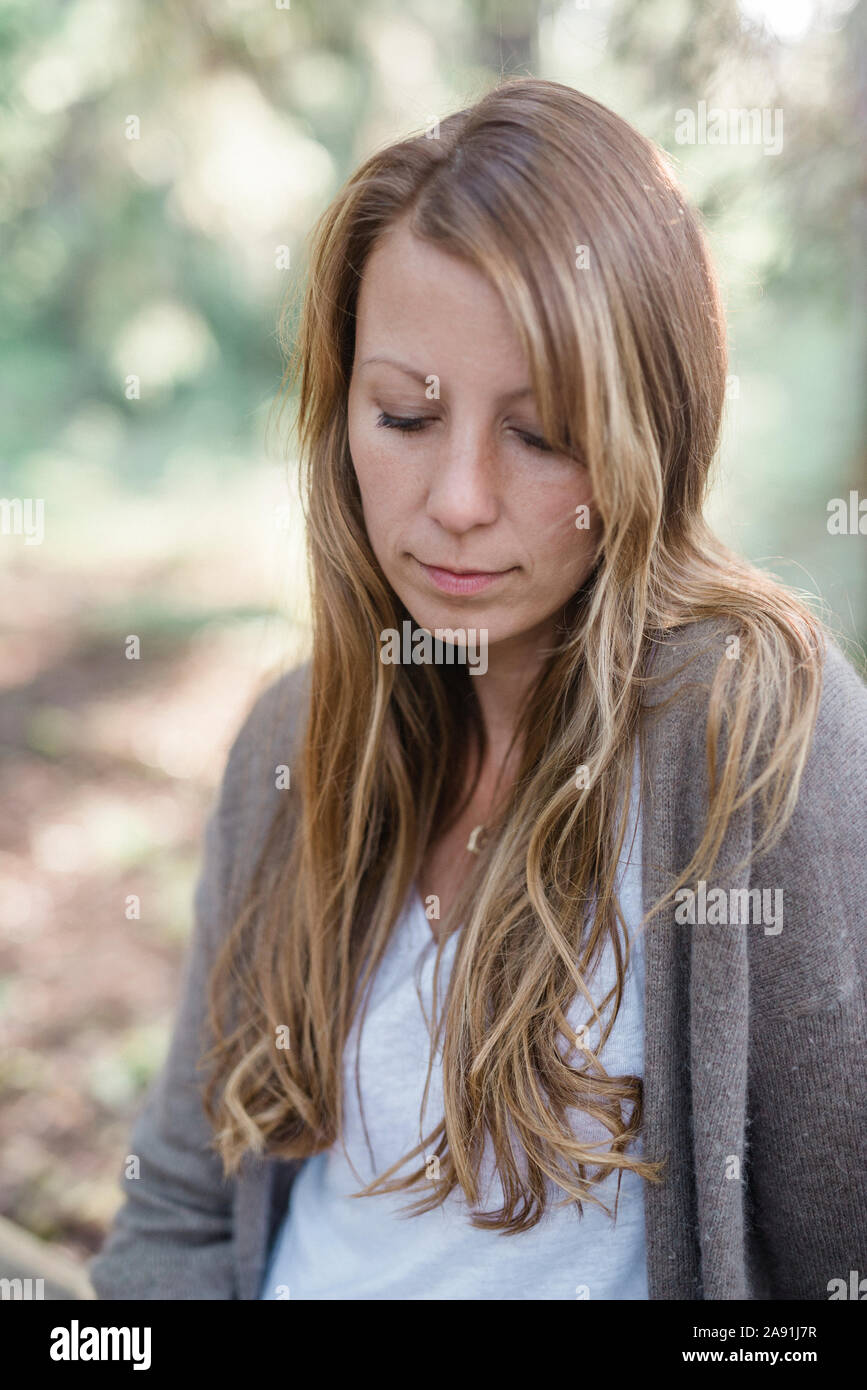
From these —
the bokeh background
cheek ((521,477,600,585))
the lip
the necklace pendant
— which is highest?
the bokeh background

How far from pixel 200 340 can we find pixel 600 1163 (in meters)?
4.44

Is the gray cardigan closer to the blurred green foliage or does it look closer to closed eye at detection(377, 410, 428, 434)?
closed eye at detection(377, 410, 428, 434)

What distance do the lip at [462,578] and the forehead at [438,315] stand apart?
0.22m

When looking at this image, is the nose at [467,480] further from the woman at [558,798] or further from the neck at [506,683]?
the neck at [506,683]

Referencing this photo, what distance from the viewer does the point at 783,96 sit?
286 centimetres

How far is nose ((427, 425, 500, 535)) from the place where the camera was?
1.19m

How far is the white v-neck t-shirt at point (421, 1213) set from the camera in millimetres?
1289

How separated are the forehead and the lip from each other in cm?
22

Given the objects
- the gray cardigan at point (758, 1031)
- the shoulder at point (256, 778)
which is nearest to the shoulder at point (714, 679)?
the gray cardigan at point (758, 1031)

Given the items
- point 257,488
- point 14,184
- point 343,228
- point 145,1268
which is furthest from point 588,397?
point 257,488

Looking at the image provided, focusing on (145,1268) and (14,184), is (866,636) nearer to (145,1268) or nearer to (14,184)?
(145,1268)

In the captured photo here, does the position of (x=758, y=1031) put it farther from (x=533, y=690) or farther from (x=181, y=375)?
(x=181, y=375)

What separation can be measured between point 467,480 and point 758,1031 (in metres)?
0.70

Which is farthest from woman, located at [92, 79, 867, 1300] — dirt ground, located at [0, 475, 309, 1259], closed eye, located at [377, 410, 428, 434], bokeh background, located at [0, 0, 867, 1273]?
dirt ground, located at [0, 475, 309, 1259]
